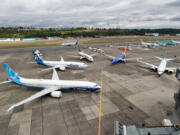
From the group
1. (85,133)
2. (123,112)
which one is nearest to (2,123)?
(85,133)

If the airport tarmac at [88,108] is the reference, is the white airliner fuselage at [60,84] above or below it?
above

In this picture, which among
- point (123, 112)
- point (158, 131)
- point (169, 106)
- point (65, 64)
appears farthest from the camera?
point (65, 64)

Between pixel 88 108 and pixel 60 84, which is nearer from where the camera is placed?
pixel 88 108

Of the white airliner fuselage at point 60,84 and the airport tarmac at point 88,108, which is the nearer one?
the airport tarmac at point 88,108

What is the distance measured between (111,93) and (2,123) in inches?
991

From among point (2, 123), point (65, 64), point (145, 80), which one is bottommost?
point (2, 123)

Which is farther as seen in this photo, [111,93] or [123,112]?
[111,93]

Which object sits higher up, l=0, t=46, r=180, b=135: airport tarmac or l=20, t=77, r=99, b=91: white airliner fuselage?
l=20, t=77, r=99, b=91: white airliner fuselage

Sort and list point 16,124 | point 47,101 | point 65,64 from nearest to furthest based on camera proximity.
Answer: point 16,124, point 47,101, point 65,64

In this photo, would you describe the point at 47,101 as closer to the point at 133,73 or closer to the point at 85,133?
the point at 85,133

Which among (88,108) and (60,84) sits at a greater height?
(60,84)

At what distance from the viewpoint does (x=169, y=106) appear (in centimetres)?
2488

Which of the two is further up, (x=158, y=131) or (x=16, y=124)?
(x=158, y=131)

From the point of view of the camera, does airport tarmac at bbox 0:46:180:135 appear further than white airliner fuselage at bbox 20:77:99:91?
No
